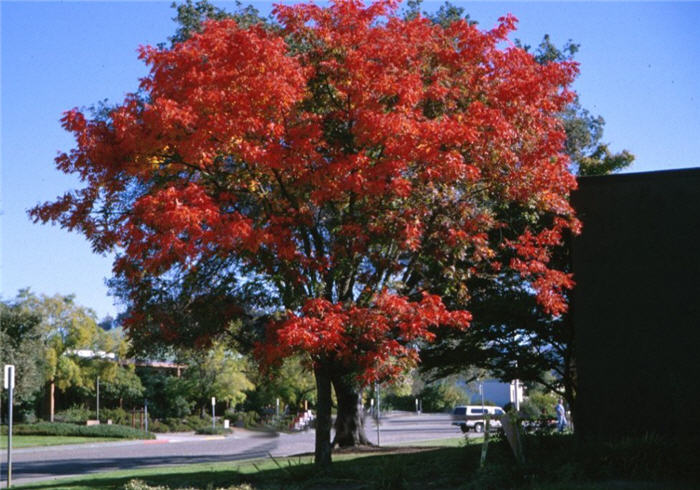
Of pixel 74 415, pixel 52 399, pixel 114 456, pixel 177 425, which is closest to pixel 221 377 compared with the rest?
pixel 177 425

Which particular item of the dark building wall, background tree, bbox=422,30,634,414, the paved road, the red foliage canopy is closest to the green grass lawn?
the paved road

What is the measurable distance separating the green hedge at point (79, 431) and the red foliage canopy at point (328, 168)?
2941 centimetres

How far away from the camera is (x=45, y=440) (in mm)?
39031

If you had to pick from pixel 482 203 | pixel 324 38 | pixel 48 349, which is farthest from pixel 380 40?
pixel 48 349

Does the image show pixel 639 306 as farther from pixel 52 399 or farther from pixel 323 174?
pixel 52 399

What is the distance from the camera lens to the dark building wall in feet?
47.1

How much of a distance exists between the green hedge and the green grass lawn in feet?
2.30

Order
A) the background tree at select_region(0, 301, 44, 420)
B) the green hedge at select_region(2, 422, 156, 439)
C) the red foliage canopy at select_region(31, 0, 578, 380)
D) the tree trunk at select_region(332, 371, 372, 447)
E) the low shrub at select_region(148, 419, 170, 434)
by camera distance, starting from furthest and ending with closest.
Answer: the low shrub at select_region(148, 419, 170, 434)
the green hedge at select_region(2, 422, 156, 439)
the background tree at select_region(0, 301, 44, 420)
the tree trunk at select_region(332, 371, 372, 447)
the red foliage canopy at select_region(31, 0, 578, 380)

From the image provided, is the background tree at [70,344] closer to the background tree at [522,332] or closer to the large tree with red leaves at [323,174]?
the background tree at [522,332]

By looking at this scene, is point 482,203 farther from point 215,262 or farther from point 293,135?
point 215,262

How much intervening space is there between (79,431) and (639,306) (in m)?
35.8

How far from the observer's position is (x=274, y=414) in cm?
6150

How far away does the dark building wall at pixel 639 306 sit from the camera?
14359mm

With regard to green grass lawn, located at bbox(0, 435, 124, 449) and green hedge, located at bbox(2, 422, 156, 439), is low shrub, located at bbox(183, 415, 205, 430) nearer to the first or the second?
green hedge, located at bbox(2, 422, 156, 439)
